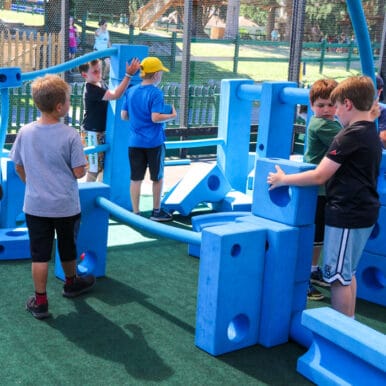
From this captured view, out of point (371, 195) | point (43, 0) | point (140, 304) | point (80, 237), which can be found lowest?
point (140, 304)

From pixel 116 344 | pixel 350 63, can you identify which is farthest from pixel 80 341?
pixel 350 63

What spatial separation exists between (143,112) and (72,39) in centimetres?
304

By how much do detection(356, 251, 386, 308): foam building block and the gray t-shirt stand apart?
1.84 metres

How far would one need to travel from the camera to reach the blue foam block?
9.96ft

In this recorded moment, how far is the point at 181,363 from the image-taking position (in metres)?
2.89

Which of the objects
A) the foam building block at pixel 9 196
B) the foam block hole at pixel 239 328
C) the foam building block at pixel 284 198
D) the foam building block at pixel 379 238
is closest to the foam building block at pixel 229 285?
the foam block hole at pixel 239 328

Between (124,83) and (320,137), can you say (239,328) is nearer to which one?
(320,137)

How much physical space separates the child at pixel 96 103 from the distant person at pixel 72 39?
211cm

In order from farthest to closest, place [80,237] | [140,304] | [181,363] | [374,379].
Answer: [80,237] → [140,304] → [181,363] → [374,379]

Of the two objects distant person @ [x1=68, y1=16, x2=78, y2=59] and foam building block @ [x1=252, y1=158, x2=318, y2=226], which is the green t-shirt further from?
distant person @ [x1=68, y1=16, x2=78, y2=59]

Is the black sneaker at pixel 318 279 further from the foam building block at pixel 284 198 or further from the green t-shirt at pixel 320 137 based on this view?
the foam building block at pixel 284 198

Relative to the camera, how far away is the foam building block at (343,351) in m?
2.28

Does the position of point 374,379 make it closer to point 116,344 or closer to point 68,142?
point 116,344

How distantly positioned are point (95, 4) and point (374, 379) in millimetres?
6501
